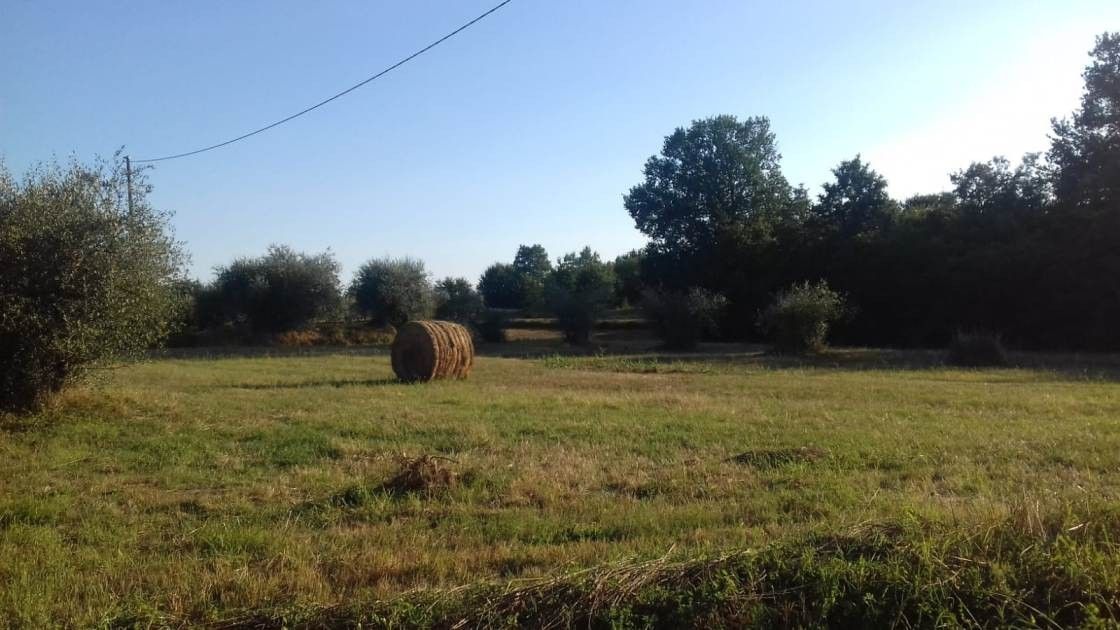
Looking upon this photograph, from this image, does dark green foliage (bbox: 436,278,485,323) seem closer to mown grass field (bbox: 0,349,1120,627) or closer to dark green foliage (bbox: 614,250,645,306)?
dark green foliage (bbox: 614,250,645,306)

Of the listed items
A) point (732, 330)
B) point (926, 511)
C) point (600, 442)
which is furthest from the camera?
point (732, 330)

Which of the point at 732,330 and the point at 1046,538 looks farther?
the point at 732,330

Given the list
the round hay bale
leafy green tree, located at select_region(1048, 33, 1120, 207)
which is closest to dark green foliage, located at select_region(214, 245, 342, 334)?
the round hay bale

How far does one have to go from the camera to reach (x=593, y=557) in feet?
18.8

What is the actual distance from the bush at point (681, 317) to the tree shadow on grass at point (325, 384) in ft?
72.2

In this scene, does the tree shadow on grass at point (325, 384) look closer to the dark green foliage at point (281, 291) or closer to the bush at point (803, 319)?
the bush at point (803, 319)

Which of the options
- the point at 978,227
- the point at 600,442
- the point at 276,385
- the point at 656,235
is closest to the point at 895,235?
the point at 978,227

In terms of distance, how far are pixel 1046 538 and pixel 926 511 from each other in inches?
49.6

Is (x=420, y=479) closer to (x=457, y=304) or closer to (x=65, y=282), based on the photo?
(x=65, y=282)

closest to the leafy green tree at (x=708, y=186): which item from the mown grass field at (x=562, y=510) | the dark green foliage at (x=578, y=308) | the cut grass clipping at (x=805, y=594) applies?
the dark green foliage at (x=578, y=308)

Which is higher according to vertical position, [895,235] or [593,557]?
[895,235]

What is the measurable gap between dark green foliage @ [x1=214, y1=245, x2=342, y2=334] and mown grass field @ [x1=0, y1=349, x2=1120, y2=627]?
3227 centimetres

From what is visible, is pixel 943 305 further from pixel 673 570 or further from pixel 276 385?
pixel 673 570

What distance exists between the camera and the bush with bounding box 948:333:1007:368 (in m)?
29.2
